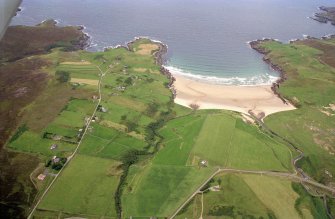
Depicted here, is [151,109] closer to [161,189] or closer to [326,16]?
[161,189]

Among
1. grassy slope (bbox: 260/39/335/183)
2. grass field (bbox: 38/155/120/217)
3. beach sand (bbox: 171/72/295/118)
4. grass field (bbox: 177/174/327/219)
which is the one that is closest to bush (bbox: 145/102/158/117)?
beach sand (bbox: 171/72/295/118)

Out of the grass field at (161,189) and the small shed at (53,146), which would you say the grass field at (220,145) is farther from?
the small shed at (53,146)

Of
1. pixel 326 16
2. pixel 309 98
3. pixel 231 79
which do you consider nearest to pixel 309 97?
pixel 309 98

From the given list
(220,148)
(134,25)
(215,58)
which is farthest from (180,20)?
(220,148)

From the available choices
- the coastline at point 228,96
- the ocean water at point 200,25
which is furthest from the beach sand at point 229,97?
the ocean water at point 200,25

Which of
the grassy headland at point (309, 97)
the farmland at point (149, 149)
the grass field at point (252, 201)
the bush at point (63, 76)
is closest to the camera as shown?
the grass field at point (252, 201)

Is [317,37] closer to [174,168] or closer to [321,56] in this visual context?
[321,56]
